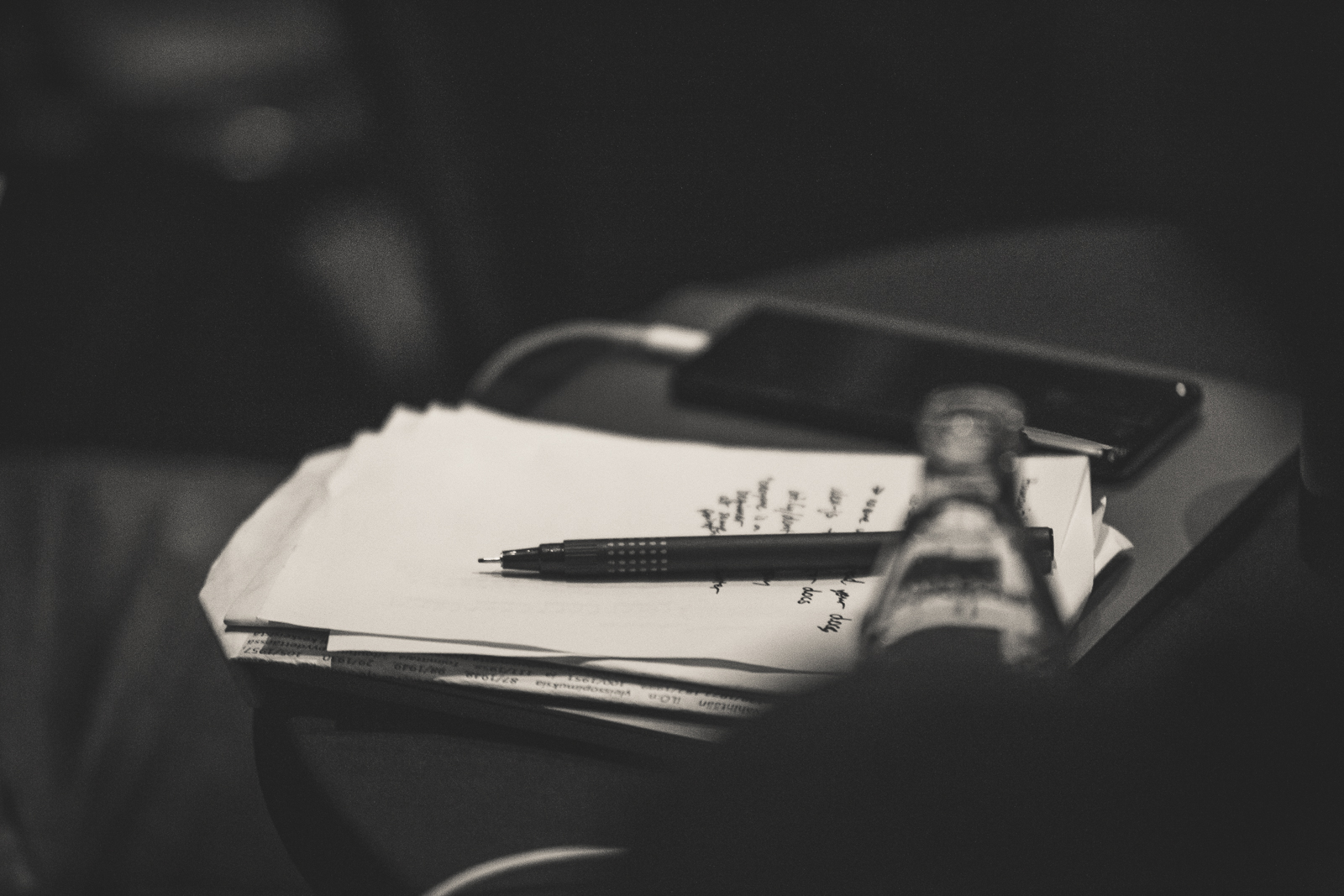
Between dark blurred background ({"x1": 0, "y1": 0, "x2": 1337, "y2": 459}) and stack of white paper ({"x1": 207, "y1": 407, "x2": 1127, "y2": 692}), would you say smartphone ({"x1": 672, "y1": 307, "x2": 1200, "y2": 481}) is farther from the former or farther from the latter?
dark blurred background ({"x1": 0, "y1": 0, "x2": 1337, "y2": 459})

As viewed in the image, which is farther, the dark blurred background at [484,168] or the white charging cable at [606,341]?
the dark blurred background at [484,168]

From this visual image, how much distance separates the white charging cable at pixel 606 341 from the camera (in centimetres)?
83

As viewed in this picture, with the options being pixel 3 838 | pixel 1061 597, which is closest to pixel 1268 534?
pixel 1061 597

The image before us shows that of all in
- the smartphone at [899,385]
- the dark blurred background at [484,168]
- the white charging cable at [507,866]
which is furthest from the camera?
the dark blurred background at [484,168]

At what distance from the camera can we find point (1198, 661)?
0.36m

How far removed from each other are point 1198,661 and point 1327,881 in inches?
3.5

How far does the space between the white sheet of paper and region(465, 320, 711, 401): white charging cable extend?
0.44ft

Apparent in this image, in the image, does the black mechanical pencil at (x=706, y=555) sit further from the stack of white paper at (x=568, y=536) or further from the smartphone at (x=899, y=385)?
the smartphone at (x=899, y=385)

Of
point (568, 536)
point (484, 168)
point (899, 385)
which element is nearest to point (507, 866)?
point (568, 536)

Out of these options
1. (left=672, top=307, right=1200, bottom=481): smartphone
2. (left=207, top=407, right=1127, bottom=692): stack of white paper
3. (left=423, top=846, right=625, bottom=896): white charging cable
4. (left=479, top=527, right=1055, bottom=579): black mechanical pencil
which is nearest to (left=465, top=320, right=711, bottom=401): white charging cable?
(left=672, top=307, right=1200, bottom=481): smartphone

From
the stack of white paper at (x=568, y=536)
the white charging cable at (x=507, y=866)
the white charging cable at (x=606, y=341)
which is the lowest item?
the white charging cable at (x=507, y=866)

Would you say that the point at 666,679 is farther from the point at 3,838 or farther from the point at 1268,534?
the point at 3,838

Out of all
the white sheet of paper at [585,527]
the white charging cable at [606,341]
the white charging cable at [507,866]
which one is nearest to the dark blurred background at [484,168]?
the white charging cable at [606,341]

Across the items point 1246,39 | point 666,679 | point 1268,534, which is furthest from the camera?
point 1246,39
